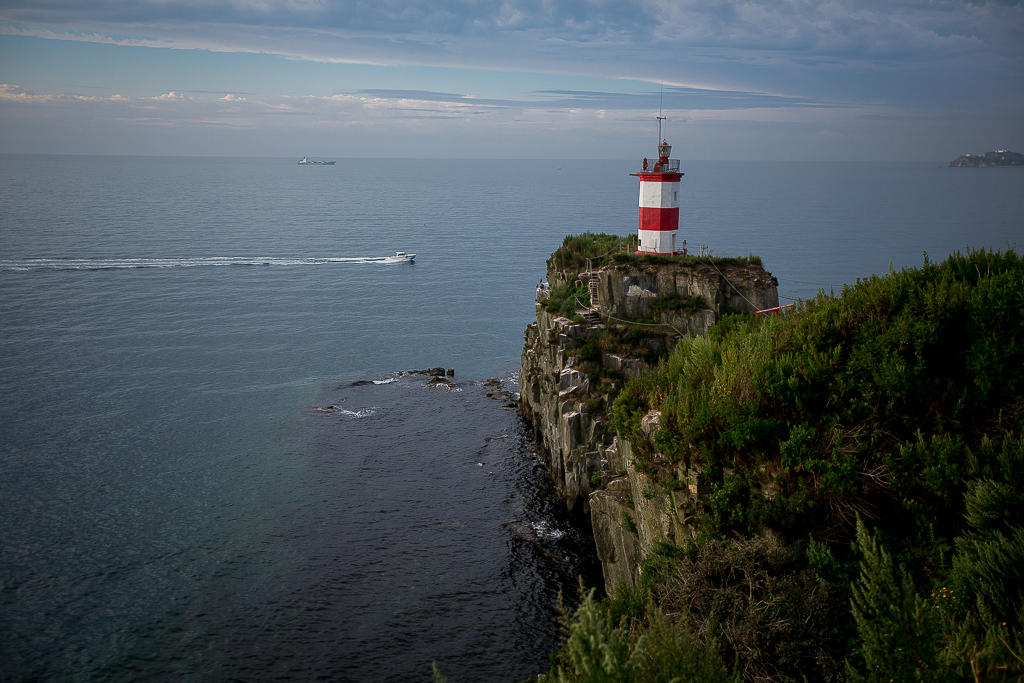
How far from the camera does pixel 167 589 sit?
24.2 m

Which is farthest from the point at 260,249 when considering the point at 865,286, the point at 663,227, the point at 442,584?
the point at 865,286

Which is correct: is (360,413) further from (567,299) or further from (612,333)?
(612,333)

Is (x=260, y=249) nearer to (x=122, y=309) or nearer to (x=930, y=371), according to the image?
(x=122, y=309)

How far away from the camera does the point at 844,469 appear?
1311 cm

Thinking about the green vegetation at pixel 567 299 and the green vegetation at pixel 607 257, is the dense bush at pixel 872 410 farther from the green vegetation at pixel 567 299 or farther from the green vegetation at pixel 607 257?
the green vegetation at pixel 567 299

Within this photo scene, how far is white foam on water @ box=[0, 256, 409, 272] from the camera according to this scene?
78.4m

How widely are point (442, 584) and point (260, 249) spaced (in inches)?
3270

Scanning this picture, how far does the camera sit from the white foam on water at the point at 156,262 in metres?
78.4

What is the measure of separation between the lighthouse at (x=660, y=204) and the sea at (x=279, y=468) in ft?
45.0

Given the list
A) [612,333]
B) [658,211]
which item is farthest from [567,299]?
[658,211]

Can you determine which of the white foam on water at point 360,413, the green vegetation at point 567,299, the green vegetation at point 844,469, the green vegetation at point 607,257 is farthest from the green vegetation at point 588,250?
the green vegetation at point 844,469

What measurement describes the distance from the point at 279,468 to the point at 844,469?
28.5 meters

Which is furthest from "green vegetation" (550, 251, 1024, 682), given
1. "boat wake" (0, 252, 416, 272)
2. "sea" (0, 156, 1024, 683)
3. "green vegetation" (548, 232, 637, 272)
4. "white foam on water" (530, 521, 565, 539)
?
"boat wake" (0, 252, 416, 272)

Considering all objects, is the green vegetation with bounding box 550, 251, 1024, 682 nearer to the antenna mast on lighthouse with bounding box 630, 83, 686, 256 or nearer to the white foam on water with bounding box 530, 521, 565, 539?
the white foam on water with bounding box 530, 521, 565, 539
